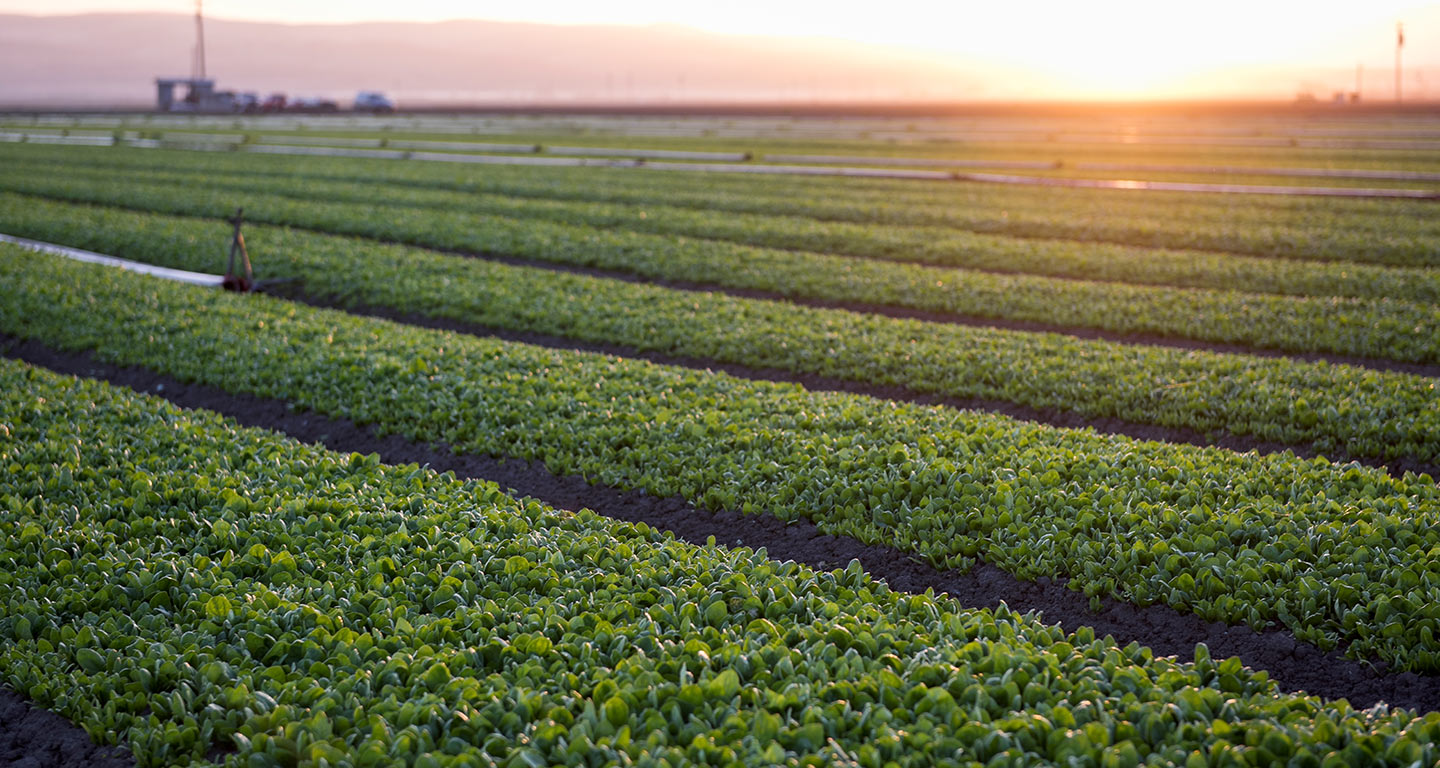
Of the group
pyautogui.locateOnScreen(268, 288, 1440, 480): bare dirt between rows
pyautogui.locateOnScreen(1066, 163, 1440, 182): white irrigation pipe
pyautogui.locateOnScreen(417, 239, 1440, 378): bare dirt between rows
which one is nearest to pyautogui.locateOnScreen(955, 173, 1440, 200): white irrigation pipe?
pyautogui.locateOnScreen(1066, 163, 1440, 182): white irrigation pipe

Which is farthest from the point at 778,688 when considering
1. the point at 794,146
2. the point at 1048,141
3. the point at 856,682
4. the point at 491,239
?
the point at 1048,141

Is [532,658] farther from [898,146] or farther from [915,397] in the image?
[898,146]

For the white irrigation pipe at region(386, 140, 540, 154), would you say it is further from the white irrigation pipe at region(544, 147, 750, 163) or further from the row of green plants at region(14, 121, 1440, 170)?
the row of green plants at region(14, 121, 1440, 170)

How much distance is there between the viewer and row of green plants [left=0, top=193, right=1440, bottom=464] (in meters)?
10.2

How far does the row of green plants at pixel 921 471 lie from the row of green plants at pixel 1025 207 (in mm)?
14609

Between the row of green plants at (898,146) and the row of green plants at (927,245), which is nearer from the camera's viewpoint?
the row of green plants at (927,245)

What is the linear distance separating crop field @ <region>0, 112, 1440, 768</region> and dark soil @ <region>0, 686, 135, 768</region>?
0.02 m

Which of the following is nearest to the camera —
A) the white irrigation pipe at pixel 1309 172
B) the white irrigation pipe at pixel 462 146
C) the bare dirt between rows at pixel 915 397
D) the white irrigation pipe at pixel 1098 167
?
the bare dirt between rows at pixel 915 397

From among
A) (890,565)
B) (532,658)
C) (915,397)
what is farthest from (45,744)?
(915,397)

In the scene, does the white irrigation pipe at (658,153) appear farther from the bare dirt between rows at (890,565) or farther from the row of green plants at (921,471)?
the bare dirt between rows at (890,565)

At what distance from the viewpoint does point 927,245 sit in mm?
21016

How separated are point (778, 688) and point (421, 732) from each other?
5.51ft

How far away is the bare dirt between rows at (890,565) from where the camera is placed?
5961 mm

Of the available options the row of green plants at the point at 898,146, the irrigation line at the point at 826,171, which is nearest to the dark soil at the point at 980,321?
the irrigation line at the point at 826,171
